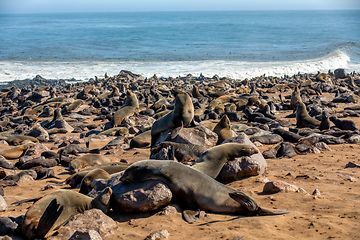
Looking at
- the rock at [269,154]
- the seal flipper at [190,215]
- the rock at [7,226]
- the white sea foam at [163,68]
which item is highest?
the rock at [7,226]

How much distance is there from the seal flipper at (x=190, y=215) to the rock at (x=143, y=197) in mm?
245

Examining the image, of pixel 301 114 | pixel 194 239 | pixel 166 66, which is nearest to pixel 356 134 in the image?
pixel 301 114

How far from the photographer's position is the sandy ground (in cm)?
340

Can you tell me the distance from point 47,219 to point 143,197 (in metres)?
1.04

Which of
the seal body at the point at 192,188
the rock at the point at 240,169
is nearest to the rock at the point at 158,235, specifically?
the seal body at the point at 192,188

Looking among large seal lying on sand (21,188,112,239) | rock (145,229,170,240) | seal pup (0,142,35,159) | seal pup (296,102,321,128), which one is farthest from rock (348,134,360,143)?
seal pup (0,142,35,159)

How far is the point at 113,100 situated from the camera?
48.2 ft

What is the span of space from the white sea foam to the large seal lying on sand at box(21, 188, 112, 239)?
79.0 feet

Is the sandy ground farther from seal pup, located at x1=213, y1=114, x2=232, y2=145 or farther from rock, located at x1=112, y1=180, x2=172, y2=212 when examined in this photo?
Answer: seal pup, located at x1=213, y1=114, x2=232, y2=145

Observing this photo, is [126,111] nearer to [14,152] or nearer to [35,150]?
[35,150]

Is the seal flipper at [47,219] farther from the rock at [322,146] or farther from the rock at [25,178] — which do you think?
the rock at [322,146]

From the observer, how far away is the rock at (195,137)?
6.32m

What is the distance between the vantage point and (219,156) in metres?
5.06

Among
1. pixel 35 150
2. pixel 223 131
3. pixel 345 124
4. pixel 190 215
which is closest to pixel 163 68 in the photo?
pixel 345 124
